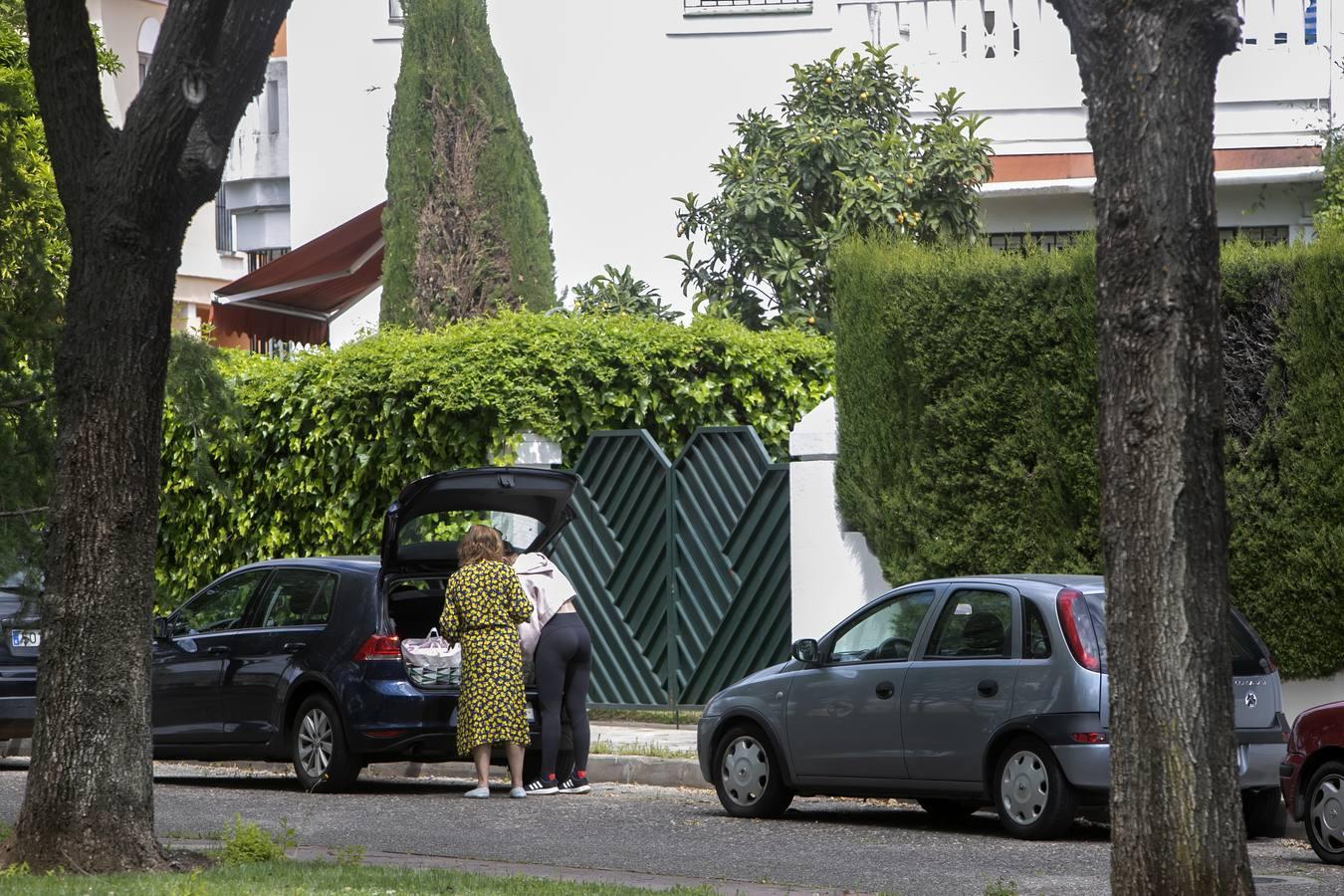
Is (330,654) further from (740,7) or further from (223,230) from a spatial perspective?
(223,230)

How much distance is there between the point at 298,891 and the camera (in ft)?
25.3

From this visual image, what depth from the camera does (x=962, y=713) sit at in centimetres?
1093

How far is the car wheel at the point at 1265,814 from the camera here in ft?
36.7

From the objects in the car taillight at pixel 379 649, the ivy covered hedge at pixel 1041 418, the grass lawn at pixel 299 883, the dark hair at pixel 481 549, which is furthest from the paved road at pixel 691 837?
the ivy covered hedge at pixel 1041 418

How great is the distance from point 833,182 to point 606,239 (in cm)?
545

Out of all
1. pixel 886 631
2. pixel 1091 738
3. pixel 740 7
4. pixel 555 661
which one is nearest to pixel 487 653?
pixel 555 661

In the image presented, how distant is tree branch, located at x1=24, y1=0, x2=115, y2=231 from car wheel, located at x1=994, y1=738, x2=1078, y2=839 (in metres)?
5.62

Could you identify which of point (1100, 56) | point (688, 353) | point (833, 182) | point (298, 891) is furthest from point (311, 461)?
point (1100, 56)

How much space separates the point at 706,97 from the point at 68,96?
16.7 metres

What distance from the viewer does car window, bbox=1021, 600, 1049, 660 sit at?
10742 mm

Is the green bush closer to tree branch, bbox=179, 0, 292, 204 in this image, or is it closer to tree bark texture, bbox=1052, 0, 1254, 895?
tree branch, bbox=179, 0, 292, 204

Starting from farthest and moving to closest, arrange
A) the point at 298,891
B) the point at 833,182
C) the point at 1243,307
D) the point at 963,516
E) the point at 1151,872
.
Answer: the point at 833,182 → the point at 963,516 → the point at 1243,307 → the point at 298,891 → the point at 1151,872

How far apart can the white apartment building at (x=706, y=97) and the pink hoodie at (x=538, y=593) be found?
10174 mm

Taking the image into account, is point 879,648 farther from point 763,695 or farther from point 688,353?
point 688,353
